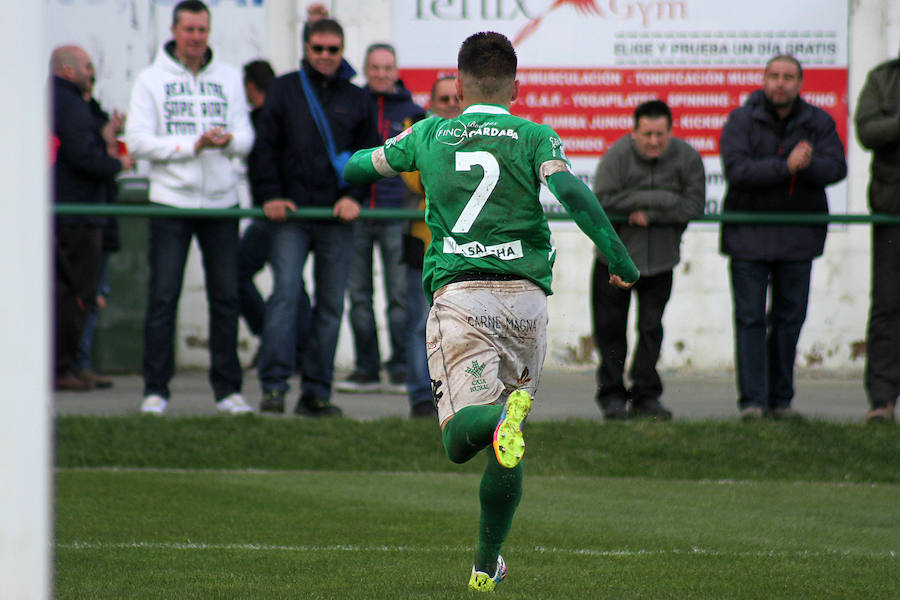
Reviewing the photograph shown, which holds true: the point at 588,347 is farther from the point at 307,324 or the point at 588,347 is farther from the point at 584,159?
the point at 307,324

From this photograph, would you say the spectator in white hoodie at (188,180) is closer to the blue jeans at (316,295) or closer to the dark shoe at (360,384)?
the blue jeans at (316,295)

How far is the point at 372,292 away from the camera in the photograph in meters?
11.1

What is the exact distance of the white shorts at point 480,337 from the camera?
520cm

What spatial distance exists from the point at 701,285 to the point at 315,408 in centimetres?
504

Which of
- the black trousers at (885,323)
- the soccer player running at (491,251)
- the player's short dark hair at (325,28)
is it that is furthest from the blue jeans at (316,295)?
the soccer player running at (491,251)

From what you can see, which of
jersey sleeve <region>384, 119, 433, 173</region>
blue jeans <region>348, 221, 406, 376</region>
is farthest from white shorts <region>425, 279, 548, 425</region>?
blue jeans <region>348, 221, 406, 376</region>

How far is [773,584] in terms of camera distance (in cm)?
538

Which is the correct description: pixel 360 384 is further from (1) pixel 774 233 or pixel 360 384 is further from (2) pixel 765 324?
(1) pixel 774 233

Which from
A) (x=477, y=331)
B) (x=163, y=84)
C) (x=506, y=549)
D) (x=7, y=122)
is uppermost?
(x=163, y=84)

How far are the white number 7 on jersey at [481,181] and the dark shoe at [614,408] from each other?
4161 mm

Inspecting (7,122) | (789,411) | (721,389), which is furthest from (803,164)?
(7,122)

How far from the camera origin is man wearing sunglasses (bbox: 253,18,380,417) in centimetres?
928

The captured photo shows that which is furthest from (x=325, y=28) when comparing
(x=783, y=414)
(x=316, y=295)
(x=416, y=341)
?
(x=783, y=414)

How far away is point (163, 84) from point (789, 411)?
4601 mm
